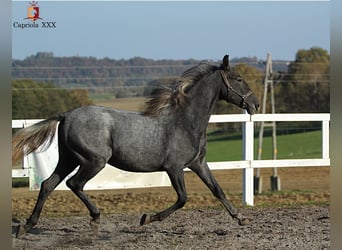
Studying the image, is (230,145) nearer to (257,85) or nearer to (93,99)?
(257,85)

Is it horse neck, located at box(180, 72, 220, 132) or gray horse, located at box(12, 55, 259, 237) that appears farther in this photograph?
horse neck, located at box(180, 72, 220, 132)

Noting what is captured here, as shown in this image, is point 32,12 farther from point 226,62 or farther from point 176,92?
point 226,62

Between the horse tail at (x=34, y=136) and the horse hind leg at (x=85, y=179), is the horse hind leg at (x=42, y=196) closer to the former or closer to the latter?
the horse hind leg at (x=85, y=179)

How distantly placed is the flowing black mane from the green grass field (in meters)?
12.6

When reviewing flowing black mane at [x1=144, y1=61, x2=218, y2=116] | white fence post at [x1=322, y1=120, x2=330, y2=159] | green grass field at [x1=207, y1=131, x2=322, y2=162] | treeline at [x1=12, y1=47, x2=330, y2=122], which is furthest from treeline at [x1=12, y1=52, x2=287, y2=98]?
flowing black mane at [x1=144, y1=61, x2=218, y2=116]

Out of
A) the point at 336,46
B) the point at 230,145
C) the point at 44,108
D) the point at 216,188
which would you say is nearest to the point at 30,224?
the point at 216,188

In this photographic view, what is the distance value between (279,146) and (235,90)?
49.5 ft

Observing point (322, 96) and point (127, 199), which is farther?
point (322, 96)

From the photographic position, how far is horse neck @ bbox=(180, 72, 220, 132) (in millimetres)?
5824

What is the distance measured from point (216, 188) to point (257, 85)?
12229 millimetres

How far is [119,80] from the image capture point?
56.0ft

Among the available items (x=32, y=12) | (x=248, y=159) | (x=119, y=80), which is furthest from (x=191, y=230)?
(x=119, y=80)

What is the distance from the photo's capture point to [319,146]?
65.7 feet

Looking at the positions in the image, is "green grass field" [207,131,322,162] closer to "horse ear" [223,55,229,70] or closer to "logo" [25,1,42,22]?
"logo" [25,1,42,22]
